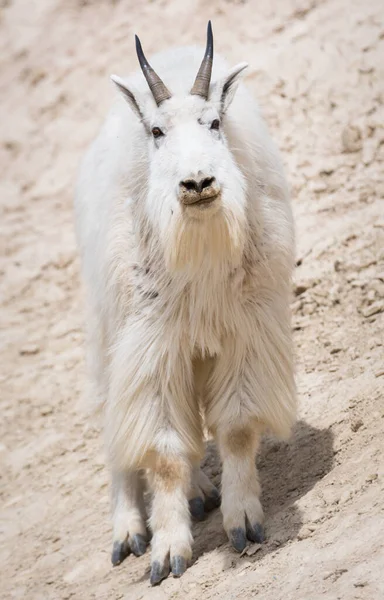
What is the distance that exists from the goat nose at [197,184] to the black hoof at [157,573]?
1.92 m

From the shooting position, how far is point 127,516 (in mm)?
5449

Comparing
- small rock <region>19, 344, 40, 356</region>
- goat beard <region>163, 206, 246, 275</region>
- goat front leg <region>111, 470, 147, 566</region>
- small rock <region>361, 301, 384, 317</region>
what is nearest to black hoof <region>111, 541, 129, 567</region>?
goat front leg <region>111, 470, 147, 566</region>

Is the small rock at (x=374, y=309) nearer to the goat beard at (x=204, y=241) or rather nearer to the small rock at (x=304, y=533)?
the goat beard at (x=204, y=241)

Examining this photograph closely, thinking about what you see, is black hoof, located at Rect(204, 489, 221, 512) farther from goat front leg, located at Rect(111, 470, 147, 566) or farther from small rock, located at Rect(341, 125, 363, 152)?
small rock, located at Rect(341, 125, 363, 152)

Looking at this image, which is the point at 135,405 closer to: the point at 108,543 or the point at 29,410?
the point at 108,543

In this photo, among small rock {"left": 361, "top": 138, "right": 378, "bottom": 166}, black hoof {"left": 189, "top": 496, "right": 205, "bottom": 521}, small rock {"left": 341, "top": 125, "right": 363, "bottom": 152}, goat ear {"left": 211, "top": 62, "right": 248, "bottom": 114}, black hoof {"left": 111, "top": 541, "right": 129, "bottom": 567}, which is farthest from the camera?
small rock {"left": 341, "top": 125, "right": 363, "bottom": 152}

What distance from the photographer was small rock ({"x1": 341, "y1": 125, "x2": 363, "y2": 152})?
7.73 meters

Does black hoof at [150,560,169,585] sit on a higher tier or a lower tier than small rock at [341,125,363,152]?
lower

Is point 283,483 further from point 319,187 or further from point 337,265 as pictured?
point 319,187

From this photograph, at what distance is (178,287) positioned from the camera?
4.77 metres

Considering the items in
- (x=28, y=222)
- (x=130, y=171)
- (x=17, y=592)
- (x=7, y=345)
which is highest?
(x=130, y=171)

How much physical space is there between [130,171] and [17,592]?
2565 millimetres

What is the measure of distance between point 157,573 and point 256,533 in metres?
0.54

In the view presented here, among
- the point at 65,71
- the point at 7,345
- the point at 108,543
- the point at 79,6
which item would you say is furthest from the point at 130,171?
the point at 79,6
